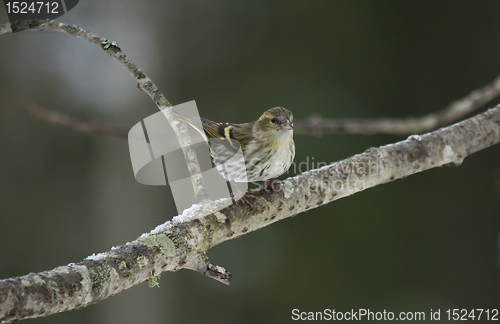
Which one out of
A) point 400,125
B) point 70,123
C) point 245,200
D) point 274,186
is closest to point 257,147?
point 274,186

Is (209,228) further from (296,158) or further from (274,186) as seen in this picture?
(296,158)

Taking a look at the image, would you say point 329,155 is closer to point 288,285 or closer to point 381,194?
point 381,194

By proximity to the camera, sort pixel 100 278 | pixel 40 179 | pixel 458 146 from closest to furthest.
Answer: pixel 100 278 → pixel 458 146 → pixel 40 179

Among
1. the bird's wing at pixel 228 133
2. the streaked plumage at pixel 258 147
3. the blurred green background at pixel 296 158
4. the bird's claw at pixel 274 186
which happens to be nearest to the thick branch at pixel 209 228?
the bird's claw at pixel 274 186

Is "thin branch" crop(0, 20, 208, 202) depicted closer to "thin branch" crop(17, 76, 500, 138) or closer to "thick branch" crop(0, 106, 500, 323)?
"thick branch" crop(0, 106, 500, 323)

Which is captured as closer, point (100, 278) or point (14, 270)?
point (100, 278)

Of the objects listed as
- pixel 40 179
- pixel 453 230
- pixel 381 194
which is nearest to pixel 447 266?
pixel 453 230
